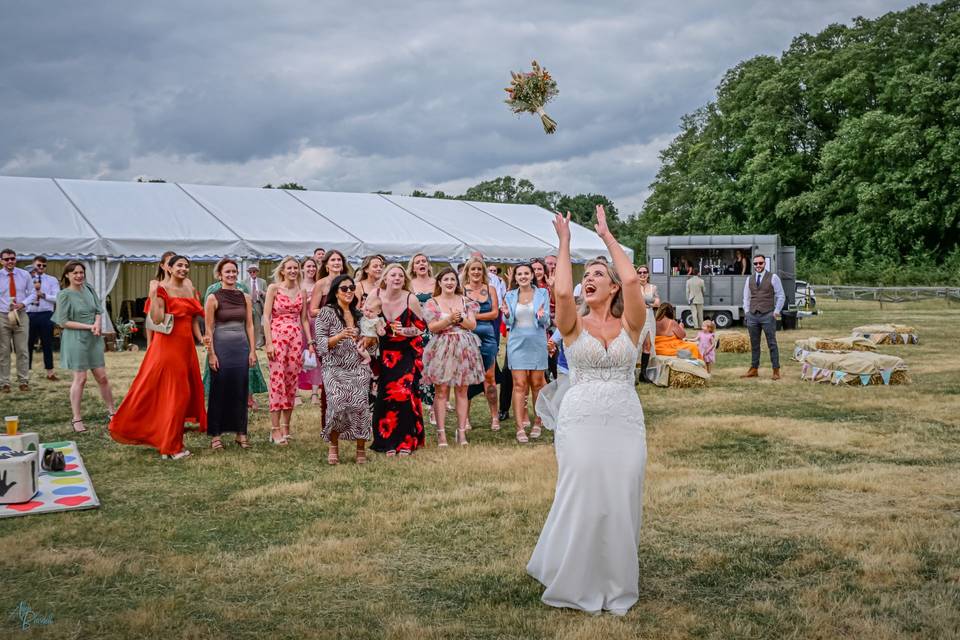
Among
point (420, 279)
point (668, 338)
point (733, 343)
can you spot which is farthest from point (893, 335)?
point (420, 279)

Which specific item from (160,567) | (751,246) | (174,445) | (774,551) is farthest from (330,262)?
(751,246)

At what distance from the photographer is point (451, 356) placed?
8289 mm

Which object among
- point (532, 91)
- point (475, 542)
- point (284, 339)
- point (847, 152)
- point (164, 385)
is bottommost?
point (475, 542)

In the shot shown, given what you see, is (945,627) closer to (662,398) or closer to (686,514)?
(686,514)

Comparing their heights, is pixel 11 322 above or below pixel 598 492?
above

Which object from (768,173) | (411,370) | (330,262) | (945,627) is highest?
(768,173)

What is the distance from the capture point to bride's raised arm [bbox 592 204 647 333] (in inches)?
159

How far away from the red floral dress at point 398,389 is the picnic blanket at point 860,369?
7064 mm

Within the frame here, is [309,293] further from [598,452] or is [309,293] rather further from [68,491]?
[598,452]

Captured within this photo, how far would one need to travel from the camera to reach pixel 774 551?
493 cm

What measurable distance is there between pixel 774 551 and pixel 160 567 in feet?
11.4

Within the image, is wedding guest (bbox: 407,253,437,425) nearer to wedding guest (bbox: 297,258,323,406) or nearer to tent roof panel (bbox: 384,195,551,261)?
wedding guest (bbox: 297,258,323,406)

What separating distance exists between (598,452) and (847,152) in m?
39.0

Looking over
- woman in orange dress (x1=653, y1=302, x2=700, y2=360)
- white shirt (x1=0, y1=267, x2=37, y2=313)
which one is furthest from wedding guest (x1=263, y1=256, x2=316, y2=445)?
woman in orange dress (x1=653, y1=302, x2=700, y2=360)
